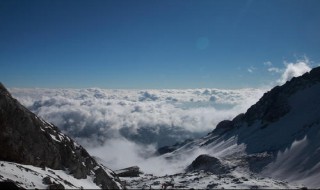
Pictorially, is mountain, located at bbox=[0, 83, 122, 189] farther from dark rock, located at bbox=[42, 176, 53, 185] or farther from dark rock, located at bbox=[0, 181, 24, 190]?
dark rock, located at bbox=[0, 181, 24, 190]

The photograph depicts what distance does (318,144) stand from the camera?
142m

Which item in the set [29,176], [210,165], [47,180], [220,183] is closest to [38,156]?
[47,180]

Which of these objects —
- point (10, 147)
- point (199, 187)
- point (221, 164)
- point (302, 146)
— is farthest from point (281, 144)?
point (10, 147)

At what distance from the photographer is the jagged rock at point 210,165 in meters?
151

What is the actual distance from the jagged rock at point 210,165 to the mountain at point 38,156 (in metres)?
74.2

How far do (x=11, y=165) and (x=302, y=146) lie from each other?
123 metres

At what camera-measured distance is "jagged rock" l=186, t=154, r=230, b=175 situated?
151113mm

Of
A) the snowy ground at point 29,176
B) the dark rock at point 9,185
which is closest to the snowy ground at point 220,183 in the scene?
the snowy ground at point 29,176

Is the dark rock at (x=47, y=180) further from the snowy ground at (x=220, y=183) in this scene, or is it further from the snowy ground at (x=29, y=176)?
the snowy ground at (x=220, y=183)

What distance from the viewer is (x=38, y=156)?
225 ft

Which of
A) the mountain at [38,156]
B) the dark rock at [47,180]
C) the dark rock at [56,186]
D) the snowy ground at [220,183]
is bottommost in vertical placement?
the snowy ground at [220,183]

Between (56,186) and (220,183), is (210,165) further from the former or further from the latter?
(56,186)

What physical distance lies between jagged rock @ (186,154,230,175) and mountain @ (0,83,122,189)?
7418cm

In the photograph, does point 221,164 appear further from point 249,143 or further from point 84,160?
point 84,160
